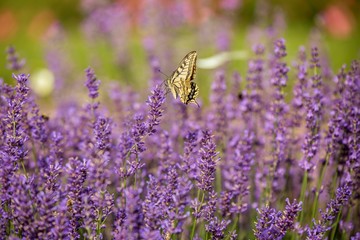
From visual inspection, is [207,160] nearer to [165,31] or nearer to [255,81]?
[255,81]

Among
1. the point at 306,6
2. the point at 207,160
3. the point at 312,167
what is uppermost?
the point at 306,6

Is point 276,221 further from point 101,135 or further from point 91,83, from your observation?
point 91,83

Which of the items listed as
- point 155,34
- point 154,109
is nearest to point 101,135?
point 154,109

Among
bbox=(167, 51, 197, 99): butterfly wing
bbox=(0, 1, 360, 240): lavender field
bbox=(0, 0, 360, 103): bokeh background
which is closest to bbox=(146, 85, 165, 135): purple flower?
bbox=(0, 1, 360, 240): lavender field

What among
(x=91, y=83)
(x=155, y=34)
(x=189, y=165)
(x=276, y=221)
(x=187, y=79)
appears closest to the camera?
(x=276, y=221)

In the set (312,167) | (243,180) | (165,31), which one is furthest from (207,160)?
(165,31)

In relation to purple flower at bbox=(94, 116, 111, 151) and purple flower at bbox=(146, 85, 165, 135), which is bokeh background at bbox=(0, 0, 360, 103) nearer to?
purple flower at bbox=(146, 85, 165, 135)

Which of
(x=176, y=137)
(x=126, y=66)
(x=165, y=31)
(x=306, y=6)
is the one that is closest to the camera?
(x=176, y=137)
